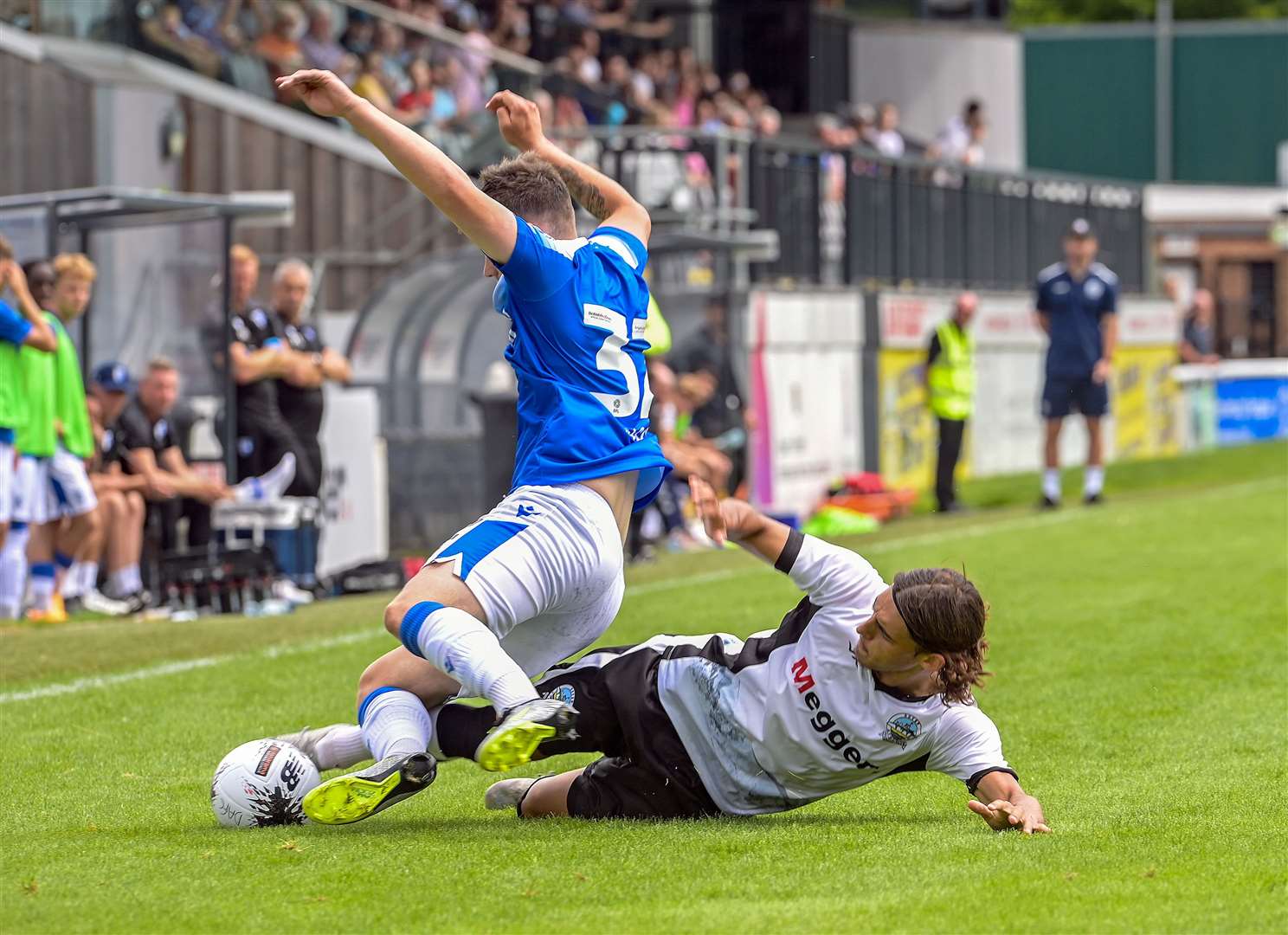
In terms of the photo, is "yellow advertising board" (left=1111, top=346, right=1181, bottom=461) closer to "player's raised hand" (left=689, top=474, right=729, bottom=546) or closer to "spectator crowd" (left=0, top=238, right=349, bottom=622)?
"spectator crowd" (left=0, top=238, right=349, bottom=622)

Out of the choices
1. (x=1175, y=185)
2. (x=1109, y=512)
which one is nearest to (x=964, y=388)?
(x=1109, y=512)

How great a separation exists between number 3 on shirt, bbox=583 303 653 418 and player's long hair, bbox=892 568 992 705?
876 millimetres

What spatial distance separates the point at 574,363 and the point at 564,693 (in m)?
0.87

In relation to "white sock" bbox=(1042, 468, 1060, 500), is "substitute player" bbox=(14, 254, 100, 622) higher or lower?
higher

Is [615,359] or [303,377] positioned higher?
[615,359]

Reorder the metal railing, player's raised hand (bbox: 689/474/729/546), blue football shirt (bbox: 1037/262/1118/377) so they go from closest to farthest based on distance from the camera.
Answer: player's raised hand (bbox: 689/474/729/546)
blue football shirt (bbox: 1037/262/1118/377)
the metal railing

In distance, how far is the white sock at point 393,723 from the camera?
505cm

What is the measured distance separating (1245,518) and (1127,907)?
12423 millimetres

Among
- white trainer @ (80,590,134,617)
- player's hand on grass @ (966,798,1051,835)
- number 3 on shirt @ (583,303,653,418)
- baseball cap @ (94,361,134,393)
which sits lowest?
white trainer @ (80,590,134,617)

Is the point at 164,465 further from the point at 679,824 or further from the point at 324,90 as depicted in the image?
the point at 324,90

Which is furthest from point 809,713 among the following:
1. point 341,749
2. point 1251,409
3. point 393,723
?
point 1251,409

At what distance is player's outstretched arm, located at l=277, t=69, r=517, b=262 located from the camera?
4.79 meters

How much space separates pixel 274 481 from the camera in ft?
44.0

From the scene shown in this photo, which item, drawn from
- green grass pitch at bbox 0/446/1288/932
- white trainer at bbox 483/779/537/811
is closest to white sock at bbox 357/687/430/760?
green grass pitch at bbox 0/446/1288/932
